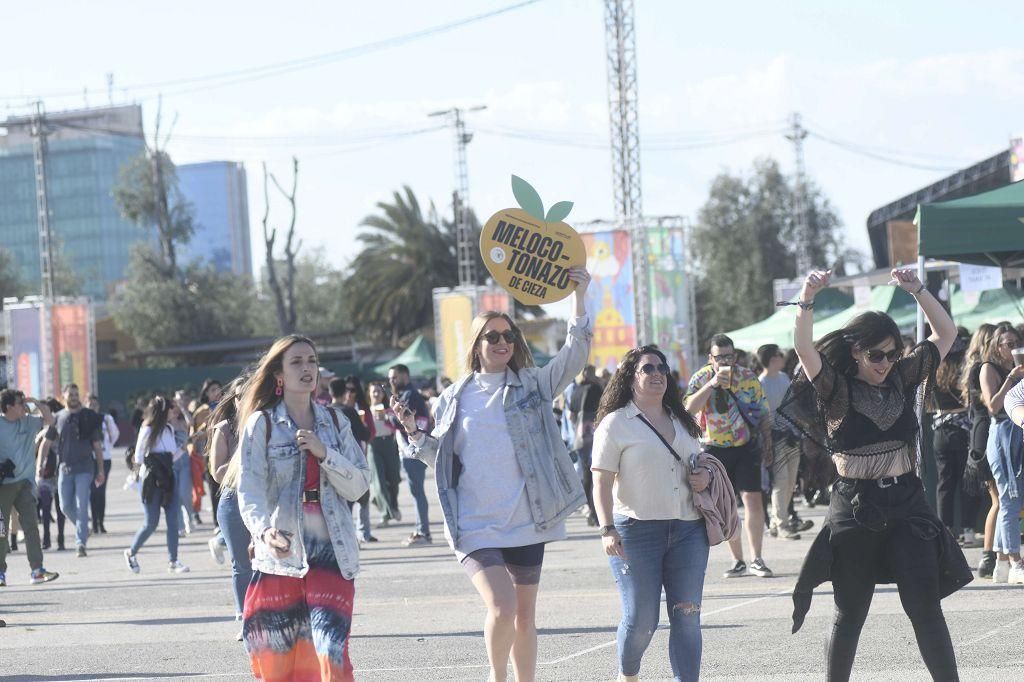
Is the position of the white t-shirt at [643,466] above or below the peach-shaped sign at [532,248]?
below

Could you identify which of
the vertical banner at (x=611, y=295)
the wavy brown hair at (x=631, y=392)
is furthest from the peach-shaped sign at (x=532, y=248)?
the vertical banner at (x=611, y=295)

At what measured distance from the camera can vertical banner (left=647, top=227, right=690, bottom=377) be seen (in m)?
33.1

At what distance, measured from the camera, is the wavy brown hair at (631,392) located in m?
6.57

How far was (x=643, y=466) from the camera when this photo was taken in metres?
6.45

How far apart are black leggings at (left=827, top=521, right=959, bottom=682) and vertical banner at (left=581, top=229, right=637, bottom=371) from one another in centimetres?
2549

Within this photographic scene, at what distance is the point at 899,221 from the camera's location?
36.7 m

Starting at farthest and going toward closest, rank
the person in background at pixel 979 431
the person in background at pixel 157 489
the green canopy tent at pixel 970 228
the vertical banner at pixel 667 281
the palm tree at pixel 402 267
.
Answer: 1. the palm tree at pixel 402 267
2. the vertical banner at pixel 667 281
3. the person in background at pixel 157 489
4. the green canopy tent at pixel 970 228
5. the person in background at pixel 979 431

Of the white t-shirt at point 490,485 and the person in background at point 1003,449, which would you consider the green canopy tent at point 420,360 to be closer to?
the person in background at point 1003,449

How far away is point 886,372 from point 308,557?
7.87 feet

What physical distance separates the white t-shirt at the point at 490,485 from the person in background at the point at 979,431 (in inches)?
202

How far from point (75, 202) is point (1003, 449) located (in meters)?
161

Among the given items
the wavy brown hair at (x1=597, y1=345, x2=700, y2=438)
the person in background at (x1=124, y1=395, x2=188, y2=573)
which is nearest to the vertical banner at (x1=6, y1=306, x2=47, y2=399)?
the person in background at (x1=124, y1=395, x2=188, y2=573)

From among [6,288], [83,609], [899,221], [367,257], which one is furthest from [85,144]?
[83,609]

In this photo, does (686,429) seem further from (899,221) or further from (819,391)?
(899,221)
